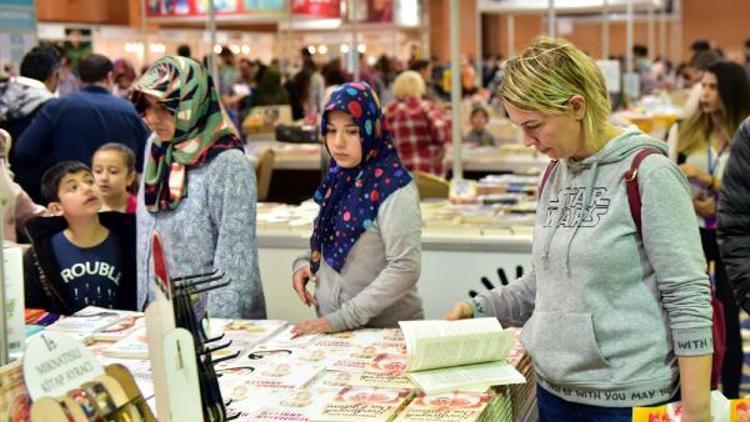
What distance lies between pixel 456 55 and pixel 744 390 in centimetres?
222

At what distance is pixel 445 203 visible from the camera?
5.29 meters

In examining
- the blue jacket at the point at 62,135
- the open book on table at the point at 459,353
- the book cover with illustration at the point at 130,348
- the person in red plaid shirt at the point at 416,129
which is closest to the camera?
the open book on table at the point at 459,353

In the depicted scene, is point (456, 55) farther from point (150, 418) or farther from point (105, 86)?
point (150, 418)

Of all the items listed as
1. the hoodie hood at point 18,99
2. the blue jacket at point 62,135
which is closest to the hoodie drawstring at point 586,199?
the blue jacket at point 62,135

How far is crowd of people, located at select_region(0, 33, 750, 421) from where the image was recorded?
82.8 inches

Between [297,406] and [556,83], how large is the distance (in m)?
0.90

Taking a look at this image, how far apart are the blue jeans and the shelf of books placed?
7cm

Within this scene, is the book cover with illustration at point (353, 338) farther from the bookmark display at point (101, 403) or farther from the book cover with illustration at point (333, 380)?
the bookmark display at point (101, 403)

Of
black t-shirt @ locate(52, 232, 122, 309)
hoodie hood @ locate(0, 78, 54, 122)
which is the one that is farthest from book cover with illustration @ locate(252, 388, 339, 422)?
hoodie hood @ locate(0, 78, 54, 122)

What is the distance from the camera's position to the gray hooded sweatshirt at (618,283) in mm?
2041

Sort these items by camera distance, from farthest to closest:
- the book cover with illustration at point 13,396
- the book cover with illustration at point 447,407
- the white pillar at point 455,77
→ the white pillar at point 455,77, the book cover with illustration at point 447,407, the book cover with illustration at point 13,396

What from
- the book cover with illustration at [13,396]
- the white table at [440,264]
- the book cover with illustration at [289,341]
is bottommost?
the white table at [440,264]

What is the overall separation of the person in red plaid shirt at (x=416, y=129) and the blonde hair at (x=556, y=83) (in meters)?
5.38

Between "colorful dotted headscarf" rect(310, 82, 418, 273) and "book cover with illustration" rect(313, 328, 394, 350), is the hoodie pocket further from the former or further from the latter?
"colorful dotted headscarf" rect(310, 82, 418, 273)
